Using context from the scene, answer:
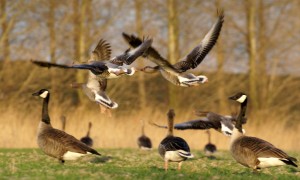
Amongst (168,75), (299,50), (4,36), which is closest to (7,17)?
(4,36)

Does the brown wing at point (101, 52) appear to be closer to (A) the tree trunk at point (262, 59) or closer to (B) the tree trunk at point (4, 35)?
(B) the tree trunk at point (4, 35)

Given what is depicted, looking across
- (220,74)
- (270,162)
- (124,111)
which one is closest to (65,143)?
(270,162)

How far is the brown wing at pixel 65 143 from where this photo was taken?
45.9ft

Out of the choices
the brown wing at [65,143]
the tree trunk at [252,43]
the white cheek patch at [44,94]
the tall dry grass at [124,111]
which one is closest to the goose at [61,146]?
the brown wing at [65,143]

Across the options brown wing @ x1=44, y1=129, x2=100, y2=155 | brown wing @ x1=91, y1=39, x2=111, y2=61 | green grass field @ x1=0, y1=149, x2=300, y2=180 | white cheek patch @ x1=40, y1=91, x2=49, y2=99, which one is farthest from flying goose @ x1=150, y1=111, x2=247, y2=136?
brown wing @ x1=44, y1=129, x2=100, y2=155

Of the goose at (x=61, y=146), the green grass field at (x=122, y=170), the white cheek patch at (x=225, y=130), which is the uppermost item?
the white cheek patch at (x=225, y=130)

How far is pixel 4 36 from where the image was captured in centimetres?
3275

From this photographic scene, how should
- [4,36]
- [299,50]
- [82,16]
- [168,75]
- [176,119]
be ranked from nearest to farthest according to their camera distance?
[168,75] < [176,119] < [4,36] < [82,16] < [299,50]

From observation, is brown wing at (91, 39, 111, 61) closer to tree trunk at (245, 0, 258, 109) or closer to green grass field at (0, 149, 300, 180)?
green grass field at (0, 149, 300, 180)

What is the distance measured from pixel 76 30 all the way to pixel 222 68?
358 inches

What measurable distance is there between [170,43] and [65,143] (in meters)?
23.0

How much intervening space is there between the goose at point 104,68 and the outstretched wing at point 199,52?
1364 mm

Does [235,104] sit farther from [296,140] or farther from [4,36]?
[4,36]

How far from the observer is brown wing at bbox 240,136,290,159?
1276 centimetres
